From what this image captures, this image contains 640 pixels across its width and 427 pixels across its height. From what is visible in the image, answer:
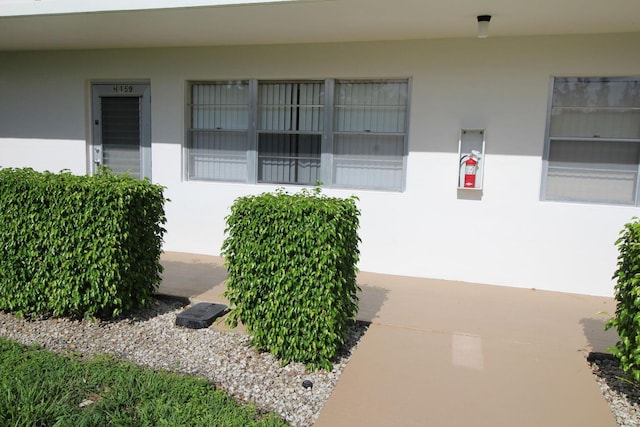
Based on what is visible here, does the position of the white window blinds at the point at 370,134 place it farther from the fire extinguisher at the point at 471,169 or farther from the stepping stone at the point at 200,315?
the stepping stone at the point at 200,315

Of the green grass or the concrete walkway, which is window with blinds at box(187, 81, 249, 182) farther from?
the green grass

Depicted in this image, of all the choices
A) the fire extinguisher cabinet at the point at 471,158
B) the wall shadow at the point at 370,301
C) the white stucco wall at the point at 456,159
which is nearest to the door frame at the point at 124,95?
the white stucco wall at the point at 456,159

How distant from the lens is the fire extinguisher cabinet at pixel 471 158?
585 centimetres

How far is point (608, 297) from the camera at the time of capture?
5602 millimetres

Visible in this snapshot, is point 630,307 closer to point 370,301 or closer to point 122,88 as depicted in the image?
point 370,301

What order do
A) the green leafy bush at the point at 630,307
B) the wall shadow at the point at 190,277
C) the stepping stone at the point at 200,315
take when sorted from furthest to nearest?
the wall shadow at the point at 190,277 → the stepping stone at the point at 200,315 → the green leafy bush at the point at 630,307

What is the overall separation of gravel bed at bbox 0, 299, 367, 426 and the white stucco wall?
2.15 m

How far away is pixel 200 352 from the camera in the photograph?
3893mm

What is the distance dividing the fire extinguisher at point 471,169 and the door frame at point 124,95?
4410 mm

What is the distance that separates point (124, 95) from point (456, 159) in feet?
15.8

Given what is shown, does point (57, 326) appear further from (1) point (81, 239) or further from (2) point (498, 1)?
(2) point (498, 1)

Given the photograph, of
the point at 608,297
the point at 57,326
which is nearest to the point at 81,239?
the point at 57,326

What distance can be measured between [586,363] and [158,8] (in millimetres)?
5087

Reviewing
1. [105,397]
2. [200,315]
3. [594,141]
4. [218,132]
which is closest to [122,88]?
[218,132]
